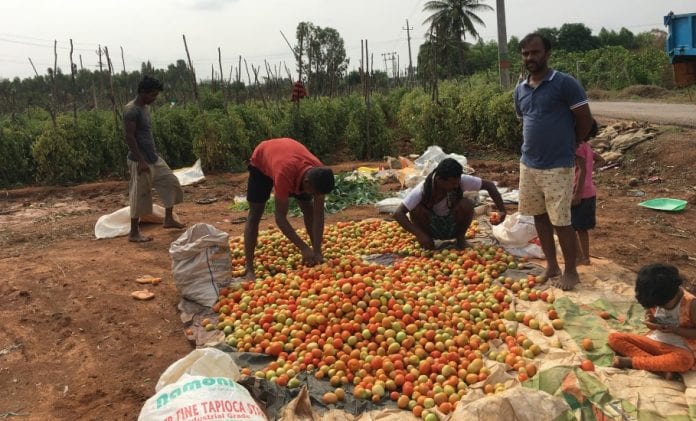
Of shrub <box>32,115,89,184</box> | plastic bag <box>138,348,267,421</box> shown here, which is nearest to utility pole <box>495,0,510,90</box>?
shrub <box>32,115,89,184</box>

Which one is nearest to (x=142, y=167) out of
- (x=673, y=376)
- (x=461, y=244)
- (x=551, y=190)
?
(x=461, y=244)

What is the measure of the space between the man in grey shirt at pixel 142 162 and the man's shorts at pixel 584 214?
4.33 meters

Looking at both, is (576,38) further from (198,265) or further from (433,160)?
(198,265)

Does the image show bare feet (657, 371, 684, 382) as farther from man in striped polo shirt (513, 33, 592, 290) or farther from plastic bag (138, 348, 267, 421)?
plastic bag (138, 348, 267, 421)

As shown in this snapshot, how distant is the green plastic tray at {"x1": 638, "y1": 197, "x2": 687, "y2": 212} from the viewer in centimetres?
642

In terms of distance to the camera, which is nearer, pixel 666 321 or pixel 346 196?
pixel 666 321

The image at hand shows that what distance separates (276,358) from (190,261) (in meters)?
1.34

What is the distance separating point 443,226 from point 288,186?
167 cm

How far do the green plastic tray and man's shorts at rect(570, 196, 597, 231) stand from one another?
2.81 m

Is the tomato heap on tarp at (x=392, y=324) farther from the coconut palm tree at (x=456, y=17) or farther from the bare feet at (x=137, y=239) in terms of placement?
the coconut palm tree at (x=456, y=17)

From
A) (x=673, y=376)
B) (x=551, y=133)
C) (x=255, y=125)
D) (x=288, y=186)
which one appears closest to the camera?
(x=673, y=376)

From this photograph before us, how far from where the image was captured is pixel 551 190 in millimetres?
3809

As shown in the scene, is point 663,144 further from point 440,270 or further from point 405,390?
point 405,390

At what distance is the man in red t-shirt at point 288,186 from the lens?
13.6 ft
